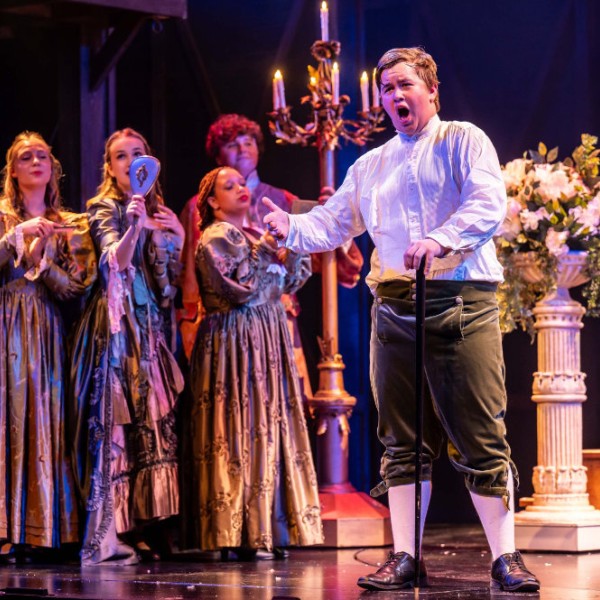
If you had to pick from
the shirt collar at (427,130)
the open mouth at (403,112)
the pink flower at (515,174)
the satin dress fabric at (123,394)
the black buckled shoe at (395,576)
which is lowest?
the black buckled shoe at (395,576)

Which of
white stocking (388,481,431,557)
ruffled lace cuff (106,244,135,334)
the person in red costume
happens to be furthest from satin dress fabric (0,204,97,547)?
white stocking (388,481,431,557)

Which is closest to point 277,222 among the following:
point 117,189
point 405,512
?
point 405,512

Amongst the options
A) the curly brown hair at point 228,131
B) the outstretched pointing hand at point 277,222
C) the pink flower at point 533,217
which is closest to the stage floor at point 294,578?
the outstretched pointing hand at point 277,222

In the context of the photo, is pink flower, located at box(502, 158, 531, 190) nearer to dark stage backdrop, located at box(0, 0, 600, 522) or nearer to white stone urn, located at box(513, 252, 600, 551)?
white stone urn, located at box(513, 252, 600, 551)

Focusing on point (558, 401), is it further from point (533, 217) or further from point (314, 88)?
point (314, 88)

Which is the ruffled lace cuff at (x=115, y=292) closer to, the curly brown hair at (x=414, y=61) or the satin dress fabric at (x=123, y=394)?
the satin dress fabric at (x=123, y=394)

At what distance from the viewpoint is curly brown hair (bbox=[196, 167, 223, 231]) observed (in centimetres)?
513

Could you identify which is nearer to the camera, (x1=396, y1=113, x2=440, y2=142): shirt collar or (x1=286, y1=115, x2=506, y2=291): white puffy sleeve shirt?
(x1=286, y1=115, x2=506, y2=291): white puffy sleeve shirt

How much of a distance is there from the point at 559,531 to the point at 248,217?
6.48ft

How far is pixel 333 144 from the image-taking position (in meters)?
5.59

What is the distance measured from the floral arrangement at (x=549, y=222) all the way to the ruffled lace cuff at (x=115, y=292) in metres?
1.61

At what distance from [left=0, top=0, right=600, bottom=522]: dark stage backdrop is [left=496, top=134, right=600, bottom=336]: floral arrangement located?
3.27 feet

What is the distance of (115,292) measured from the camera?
4.77m

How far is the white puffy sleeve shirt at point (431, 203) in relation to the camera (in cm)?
344
